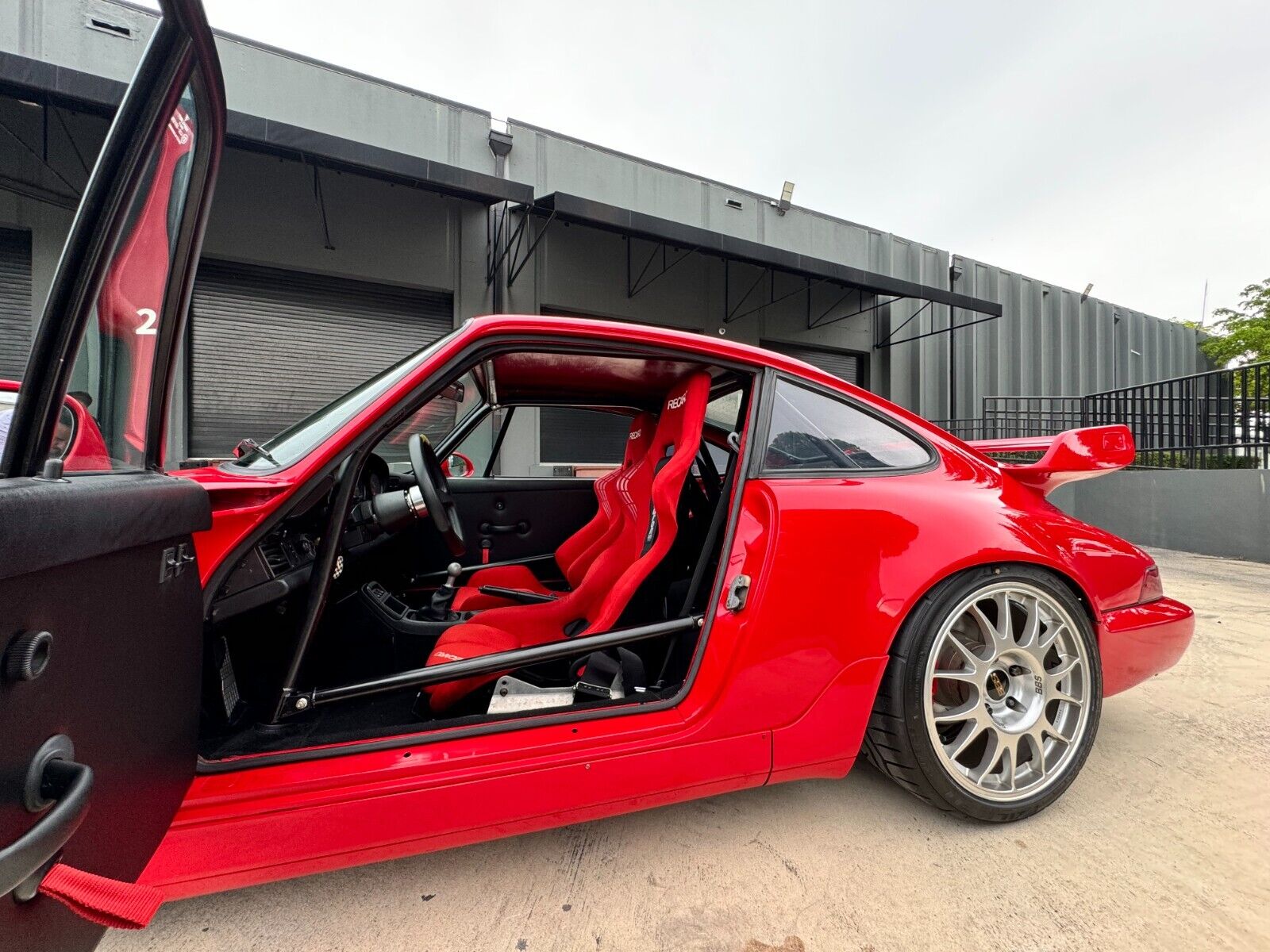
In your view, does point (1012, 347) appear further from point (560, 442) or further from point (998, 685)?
point (998, 685)

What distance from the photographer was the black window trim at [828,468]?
155 centimetres

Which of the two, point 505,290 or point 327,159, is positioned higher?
point 327,159

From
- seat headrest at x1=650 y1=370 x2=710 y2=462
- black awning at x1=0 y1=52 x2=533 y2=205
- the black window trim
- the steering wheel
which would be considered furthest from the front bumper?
black awning at x1=0 y1=52 x2=533 y2=205

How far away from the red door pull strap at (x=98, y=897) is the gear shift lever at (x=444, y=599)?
1.15 meters

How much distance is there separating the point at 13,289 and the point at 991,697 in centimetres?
788

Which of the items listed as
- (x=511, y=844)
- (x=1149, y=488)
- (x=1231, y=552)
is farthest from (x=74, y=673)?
(x=1149, y=488)

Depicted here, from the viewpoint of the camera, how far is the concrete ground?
1188 mm

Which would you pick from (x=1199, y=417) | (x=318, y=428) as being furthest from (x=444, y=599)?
(x=1199, y=417)

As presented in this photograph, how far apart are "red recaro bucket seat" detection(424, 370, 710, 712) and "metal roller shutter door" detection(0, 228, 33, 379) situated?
634 cm

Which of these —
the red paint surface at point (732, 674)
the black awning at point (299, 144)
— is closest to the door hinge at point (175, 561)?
the red paint surface at point (732, 674)

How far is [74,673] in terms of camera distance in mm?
734

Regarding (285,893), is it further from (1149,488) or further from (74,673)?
(1149,488)

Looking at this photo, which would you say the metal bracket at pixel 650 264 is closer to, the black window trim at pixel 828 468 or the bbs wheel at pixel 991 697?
the black window trim at pixel 828 468

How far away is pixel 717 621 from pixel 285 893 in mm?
1200
